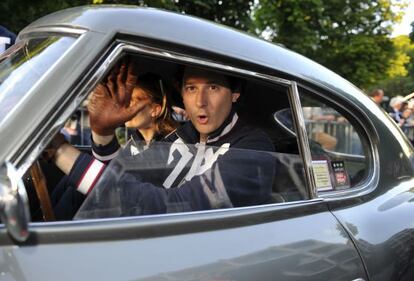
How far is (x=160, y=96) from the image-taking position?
2.59 metres

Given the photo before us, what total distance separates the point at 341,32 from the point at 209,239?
1893 cm

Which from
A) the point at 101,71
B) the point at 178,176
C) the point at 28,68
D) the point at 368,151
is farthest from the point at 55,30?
the point at 368,151

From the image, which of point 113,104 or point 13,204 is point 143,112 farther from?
point 13,204

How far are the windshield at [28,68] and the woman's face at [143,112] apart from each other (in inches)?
16.1

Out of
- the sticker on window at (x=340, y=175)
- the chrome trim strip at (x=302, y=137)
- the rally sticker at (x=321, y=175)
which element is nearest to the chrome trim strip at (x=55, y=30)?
the chrome trim strip at (x=302, y=137)

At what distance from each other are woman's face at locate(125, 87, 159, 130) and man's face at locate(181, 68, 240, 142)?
0.54ft

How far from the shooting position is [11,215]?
1.14 m

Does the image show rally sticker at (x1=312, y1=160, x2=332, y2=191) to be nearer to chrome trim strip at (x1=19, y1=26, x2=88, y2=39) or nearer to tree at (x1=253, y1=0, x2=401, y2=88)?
chrome trim strip at (x1=19, y1=26, x2=88, y2=39)

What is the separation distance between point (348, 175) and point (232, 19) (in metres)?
7.33

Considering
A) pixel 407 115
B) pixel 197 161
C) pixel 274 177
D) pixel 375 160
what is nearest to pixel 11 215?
pixel 197 161

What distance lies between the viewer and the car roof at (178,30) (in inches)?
57.6

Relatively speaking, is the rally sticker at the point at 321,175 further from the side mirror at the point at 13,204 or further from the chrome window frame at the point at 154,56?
the side mirror at the point at 13,204

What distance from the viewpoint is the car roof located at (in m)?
1.46

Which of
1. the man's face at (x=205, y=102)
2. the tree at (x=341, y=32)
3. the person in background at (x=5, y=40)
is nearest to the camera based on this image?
the man's face at (x=205, y=102)
